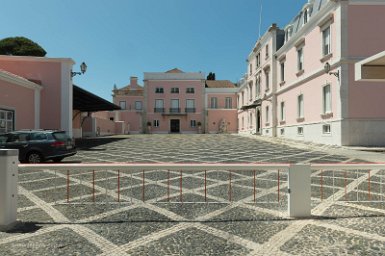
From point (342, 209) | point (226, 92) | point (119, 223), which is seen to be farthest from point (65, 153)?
point (226, 92)

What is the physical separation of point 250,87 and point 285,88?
1282 centimetres

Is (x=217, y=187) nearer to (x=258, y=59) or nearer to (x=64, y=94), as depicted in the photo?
(x=64, y=94)

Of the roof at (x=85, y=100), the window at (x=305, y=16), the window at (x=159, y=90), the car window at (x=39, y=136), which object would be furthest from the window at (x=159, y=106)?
the car window at (x=39, y=136)

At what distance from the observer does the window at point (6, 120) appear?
47.7 ft

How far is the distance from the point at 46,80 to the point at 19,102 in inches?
121

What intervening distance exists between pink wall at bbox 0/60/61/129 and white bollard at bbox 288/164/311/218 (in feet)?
59.8

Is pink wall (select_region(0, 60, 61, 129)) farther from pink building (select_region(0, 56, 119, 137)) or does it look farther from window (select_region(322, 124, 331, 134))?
window (select_region(322, 124, 331, 134))

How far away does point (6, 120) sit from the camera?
49.0ft

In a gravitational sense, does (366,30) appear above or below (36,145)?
above

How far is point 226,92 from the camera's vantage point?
48.2m

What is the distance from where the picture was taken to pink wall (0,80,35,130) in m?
14.6

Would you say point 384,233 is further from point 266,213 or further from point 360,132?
point 360,132

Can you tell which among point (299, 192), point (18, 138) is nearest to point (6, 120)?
point (18, 138)

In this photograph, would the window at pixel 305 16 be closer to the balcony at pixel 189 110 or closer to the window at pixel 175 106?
A: the balcony at pixel 189 110
